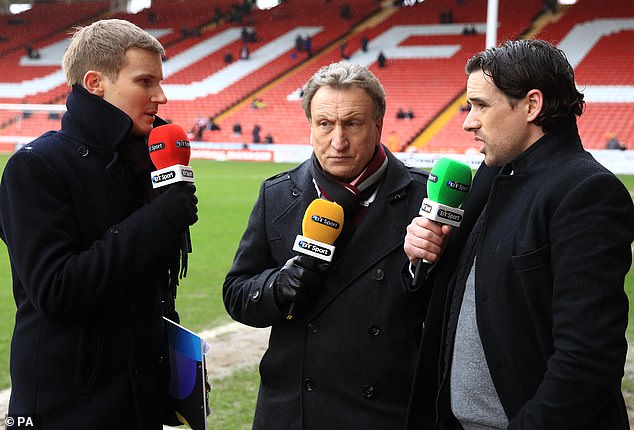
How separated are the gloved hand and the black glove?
1.06ft

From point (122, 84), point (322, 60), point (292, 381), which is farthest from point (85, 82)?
point (322, 60)

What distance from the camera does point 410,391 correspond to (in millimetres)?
2371

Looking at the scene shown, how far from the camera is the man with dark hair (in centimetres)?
179

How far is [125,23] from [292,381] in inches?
48.4

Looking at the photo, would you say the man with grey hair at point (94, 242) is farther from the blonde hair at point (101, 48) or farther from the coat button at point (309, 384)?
the coat button at point (309, 384)

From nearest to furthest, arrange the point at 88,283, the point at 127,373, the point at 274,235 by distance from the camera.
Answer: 1. the point at 88,283
2. the point at 127,373
3. the point at 274,235

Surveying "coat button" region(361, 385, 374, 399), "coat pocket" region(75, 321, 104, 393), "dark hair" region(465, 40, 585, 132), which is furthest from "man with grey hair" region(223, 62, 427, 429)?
"dark hair" region(465, 40, 585, 132)

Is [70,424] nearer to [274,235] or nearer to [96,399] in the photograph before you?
[96,399]

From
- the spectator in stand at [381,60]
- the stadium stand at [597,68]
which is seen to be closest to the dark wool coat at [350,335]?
the stadium stand at [597,68]

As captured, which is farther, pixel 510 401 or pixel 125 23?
pixel 125 23

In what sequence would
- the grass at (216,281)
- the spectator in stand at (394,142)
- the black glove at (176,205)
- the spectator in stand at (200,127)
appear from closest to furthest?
the black glove at (176,205) < the grass at (216,281) < the spectator in stand at (394,142) < the spectator in stand at (200,127)

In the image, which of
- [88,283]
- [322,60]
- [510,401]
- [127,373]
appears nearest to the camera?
[510,401]

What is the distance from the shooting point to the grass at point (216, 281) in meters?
4.48

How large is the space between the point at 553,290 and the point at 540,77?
1.83 feet
